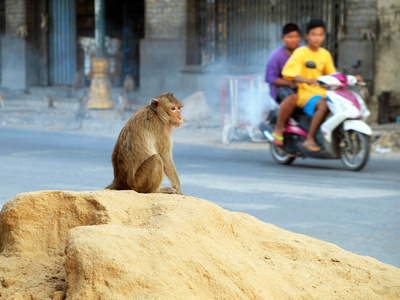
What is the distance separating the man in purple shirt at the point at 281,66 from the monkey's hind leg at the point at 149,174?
5898 millimetres

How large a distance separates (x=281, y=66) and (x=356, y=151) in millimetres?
1754

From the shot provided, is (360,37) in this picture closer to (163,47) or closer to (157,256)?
(163,47)

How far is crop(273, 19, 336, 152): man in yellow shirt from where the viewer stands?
981 cm

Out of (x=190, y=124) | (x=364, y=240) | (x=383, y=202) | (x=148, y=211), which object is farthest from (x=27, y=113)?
(x=148, y=211)

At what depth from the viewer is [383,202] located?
A: 7504 mm

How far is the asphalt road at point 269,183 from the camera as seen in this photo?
6.27 m

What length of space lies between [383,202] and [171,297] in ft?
16.1

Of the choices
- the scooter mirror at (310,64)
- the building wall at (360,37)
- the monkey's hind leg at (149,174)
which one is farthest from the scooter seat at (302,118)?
the building wall at (360,37)

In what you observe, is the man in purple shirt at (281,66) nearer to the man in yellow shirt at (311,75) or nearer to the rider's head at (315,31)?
the man in yellow shirt at (311,75)

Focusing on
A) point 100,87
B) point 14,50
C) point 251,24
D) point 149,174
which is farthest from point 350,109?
point 14,50

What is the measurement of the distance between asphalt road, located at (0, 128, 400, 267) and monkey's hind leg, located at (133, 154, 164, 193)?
1828mm

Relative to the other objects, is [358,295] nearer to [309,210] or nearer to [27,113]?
[309,210]

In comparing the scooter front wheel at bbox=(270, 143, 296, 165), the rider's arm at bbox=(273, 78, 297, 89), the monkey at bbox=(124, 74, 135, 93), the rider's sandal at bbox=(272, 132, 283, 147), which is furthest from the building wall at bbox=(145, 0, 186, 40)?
the rider's sandal at bbox=(272, 132, 283, 147)

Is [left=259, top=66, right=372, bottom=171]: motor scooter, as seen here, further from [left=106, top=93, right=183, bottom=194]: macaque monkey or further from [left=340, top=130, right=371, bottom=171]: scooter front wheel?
[left=106, top=93, right=183, bottom=194]: macaque monkey
